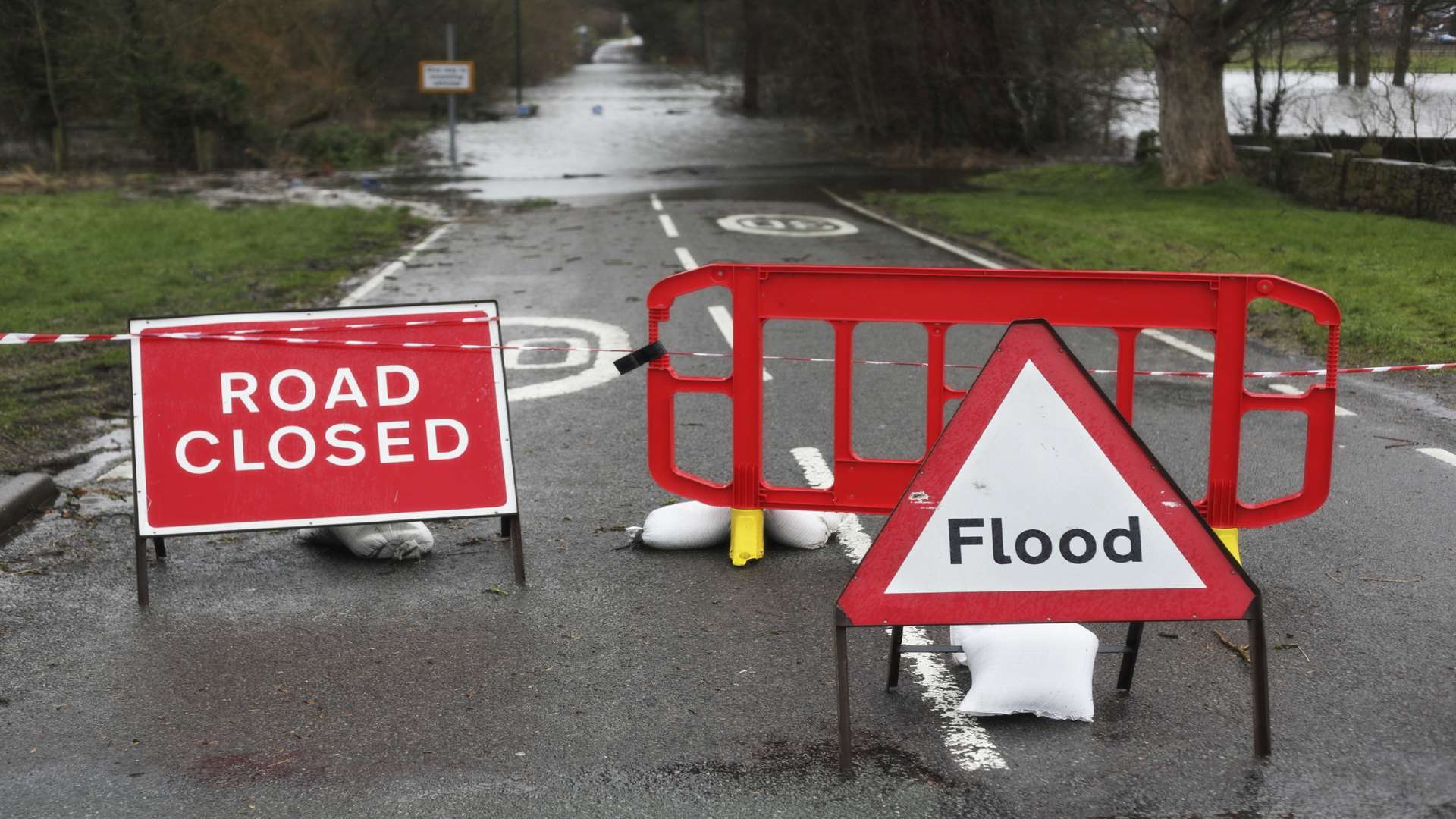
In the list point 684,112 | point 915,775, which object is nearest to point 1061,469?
point 915,775

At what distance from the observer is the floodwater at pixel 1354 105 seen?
16719 millimetres

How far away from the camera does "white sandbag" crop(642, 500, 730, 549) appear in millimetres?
5844

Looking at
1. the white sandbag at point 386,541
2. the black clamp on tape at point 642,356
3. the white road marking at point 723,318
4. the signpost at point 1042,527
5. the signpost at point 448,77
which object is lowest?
the white sandbag at point 386,541

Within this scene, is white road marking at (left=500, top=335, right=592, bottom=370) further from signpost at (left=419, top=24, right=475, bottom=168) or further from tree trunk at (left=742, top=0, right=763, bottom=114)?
tree trunk at (left=742, top=0, right=763, bottom=114)

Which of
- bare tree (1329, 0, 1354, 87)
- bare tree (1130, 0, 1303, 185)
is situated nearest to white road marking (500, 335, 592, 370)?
bare tree (1130, 0, 1303, 185)

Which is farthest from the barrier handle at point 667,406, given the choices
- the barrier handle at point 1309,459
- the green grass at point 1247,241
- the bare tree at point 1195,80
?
the bare tree at point 1195,80

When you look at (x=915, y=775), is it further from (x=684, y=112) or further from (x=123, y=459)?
(x=684, y=112)

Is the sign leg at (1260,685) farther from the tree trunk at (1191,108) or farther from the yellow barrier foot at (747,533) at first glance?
the tree trunk at (1191,108)

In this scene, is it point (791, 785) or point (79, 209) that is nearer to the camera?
point (791, 785)

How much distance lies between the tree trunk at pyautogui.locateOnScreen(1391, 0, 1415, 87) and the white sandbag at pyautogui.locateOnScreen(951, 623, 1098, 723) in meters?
15.4

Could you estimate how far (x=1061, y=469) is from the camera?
3990 mm

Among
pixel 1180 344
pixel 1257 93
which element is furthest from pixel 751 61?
pixel 1180 344

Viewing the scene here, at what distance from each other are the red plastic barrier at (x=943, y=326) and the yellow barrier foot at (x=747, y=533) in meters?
0.04

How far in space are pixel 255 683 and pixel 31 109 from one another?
80.7ft
